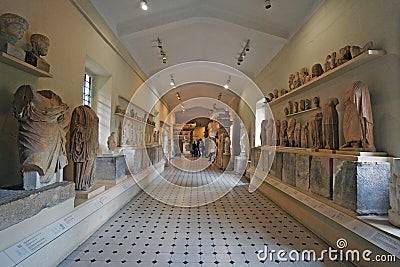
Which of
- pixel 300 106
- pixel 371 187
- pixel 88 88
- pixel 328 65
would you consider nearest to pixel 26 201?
pixel 371 187

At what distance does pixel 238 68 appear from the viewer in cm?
804

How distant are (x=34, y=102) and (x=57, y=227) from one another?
1.28 metres

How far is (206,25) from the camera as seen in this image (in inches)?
229

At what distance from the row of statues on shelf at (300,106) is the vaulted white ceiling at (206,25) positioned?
1.55 metres

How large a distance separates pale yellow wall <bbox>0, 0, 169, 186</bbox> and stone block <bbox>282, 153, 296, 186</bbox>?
3.73 m

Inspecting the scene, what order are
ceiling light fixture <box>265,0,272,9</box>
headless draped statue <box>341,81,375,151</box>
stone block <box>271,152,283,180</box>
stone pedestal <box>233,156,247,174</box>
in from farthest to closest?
stone pedestal <box>233,156,247,174</box> → stone block <box>271,152,283,180</box> → ceiling light fixture <box>265,0,272,9</box> → headless draped statue <box>341,81,375,151</box>

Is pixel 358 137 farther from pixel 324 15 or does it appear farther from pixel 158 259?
pixel 158 259

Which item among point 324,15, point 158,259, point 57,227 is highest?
point 324,15

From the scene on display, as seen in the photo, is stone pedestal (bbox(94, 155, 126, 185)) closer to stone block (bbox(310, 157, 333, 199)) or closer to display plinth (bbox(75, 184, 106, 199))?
display plinth (bbox(75, 184, 106, 199))

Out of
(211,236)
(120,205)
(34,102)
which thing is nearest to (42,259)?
(34,102)

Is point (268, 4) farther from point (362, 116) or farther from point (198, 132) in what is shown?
point (198, 132)

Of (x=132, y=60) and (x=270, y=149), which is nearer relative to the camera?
(x=270, y=149)

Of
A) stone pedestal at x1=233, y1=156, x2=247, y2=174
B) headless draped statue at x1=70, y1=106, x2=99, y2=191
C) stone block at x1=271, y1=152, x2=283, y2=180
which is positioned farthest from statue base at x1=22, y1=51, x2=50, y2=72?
stone pedestal at x1=233, y1=156, x2=247, y2=174

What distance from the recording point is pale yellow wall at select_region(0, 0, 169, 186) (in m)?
2.32
